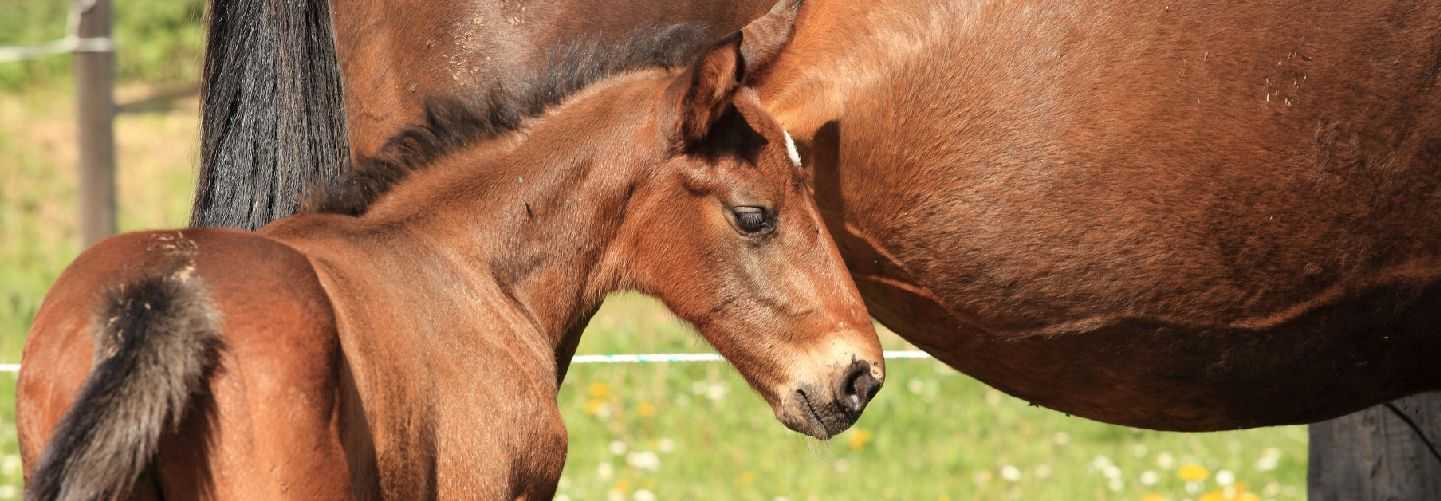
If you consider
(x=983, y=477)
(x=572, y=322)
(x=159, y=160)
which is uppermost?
(x=572, y=322)

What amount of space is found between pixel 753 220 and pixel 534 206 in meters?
0.42

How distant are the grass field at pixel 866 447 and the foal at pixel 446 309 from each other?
1.81 metres

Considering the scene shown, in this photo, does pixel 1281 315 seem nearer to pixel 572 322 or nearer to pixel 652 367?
pixel 572 322

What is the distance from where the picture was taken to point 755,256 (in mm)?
3197

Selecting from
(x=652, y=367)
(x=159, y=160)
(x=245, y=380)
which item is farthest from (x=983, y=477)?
(x=159, y=160)

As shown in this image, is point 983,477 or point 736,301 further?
point 983,477

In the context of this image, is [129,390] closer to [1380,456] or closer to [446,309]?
[446,309]

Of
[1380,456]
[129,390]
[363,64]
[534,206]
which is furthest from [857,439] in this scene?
[129,390]

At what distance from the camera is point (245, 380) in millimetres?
2447

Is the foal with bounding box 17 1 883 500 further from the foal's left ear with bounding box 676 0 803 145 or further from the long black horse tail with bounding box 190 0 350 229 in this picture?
the long black horse tail with bounding box 190 0 350 229

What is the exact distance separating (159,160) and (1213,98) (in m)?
9.12

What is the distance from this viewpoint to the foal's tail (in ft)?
7.49

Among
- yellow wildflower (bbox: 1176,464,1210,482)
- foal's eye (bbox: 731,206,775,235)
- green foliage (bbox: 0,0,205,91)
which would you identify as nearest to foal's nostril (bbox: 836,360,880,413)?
foal's eye (bbox: 731,206,775,235)

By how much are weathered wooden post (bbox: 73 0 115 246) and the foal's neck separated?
4.47 meters
